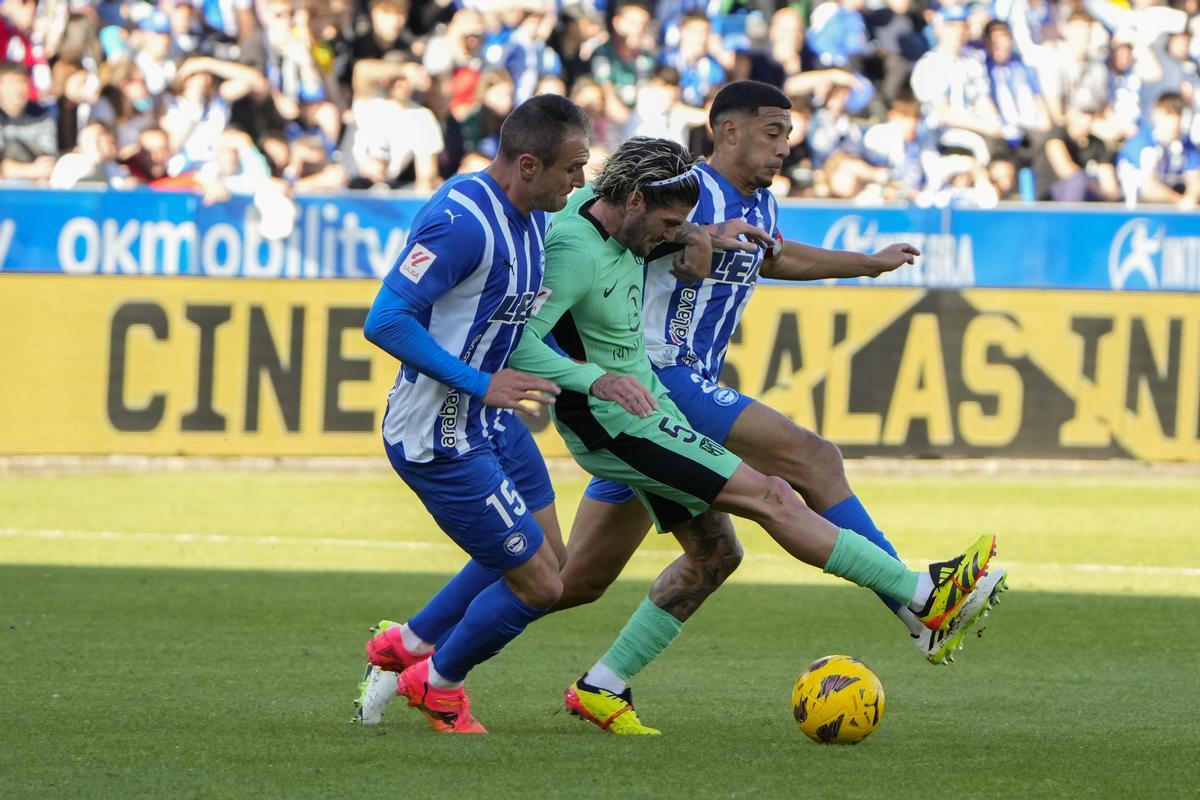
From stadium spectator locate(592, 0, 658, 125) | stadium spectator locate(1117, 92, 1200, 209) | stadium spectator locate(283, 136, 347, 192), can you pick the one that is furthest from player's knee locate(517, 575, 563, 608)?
stadium spectator locate(1117, 92, 1200, 209)

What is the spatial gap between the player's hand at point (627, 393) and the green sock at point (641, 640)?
1070 mm

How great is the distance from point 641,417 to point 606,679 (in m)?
1.12

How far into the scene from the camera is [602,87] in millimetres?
19750

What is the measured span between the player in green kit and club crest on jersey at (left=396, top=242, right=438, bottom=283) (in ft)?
1.78

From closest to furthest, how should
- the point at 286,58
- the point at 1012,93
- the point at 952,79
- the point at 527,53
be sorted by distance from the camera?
the point at 286,58
the point at 527,53
the point at 952,79
the point at 1012,93

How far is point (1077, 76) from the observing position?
2162 cm

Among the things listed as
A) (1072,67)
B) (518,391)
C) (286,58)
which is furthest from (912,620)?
(1072,67)

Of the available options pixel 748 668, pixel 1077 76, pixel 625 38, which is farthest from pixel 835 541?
pixel 1077 76

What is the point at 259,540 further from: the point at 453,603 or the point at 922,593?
Answer: the point at 922,593

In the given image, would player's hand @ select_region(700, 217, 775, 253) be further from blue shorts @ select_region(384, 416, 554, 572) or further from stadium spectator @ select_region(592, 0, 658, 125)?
stadium spectator @ select_region(592, 0, 658, 125)

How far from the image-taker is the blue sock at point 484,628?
6891mm

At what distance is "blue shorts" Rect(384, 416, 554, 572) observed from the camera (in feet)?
22.2

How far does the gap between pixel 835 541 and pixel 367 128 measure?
12.5 metres

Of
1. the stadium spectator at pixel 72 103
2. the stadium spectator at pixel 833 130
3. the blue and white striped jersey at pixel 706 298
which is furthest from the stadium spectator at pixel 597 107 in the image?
the blue and white striped jersey at pixel 706 298
